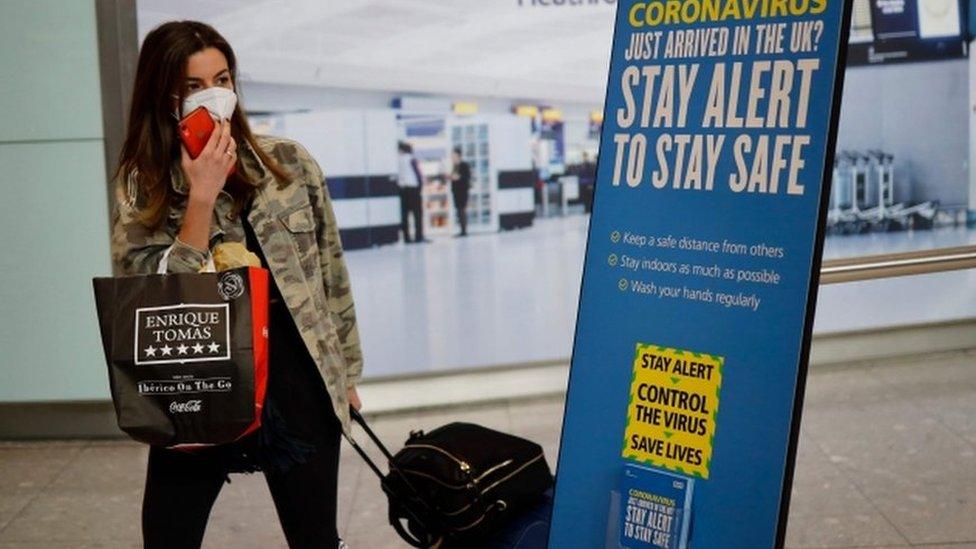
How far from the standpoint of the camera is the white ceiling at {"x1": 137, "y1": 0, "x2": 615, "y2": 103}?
17.3 ft

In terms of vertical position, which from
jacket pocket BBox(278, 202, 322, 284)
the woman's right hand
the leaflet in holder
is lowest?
the leaflet in holder

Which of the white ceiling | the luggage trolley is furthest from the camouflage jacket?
the luggage trolley

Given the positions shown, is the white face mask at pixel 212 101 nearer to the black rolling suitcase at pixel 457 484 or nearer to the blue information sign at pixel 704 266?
the black rolling suitcase at pixel 457 484

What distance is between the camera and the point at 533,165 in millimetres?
5699

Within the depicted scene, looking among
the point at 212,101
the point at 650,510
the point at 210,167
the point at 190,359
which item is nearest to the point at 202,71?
the point at 212,101

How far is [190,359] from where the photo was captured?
222cm

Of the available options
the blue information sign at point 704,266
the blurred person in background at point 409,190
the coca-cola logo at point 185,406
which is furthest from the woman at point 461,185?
the coca-cola logo at point 185,406

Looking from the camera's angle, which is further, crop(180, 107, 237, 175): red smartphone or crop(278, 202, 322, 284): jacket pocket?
crop(278, 202, 322, 284): jacket pocket

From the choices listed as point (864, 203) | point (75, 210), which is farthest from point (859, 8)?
point (75, 210)

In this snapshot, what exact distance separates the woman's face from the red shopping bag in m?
0.35

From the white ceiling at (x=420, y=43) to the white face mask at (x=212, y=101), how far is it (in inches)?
118

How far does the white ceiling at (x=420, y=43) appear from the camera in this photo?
5.26 m

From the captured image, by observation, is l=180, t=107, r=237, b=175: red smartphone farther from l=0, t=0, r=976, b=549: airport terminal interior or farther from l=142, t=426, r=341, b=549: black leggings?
l=0, t=0, r=976, b=549: airport terminal interior

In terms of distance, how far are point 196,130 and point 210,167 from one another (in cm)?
7
